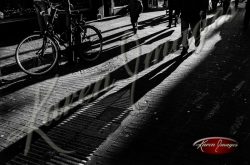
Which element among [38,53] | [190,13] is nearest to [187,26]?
[190,13]

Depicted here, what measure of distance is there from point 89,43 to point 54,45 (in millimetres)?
996

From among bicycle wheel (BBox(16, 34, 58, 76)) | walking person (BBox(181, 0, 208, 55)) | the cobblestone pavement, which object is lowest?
the cobblestone pavement

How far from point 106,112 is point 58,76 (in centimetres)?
222

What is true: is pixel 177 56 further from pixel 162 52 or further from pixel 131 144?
pixel 131 144

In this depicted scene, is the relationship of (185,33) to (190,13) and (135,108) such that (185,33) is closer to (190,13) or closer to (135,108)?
(190,13)

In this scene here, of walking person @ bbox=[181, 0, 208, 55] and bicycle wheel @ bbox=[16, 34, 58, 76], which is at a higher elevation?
walking person @ bbox=[181, 0, 208, 55]

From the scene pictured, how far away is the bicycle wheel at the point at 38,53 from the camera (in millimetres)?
6176

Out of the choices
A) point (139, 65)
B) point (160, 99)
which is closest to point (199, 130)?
point (160, 99)

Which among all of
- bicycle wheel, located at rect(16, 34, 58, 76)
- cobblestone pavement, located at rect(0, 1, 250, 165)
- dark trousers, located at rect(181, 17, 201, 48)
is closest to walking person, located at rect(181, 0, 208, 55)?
dark trousers, located at rect(181, 17, 201, 48)

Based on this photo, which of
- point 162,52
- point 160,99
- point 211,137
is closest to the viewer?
point 211,137

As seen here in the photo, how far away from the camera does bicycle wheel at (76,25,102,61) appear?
6.93 meters

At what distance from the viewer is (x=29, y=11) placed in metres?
12.7

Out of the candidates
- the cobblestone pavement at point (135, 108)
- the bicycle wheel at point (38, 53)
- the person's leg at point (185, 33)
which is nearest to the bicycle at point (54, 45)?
the bicycle wheel at point (38, 53)

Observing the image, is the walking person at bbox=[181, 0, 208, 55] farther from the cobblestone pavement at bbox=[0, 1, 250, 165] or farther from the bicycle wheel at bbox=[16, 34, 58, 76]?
the bicycle wheel at bbox=[16, 34, 58, 76]
